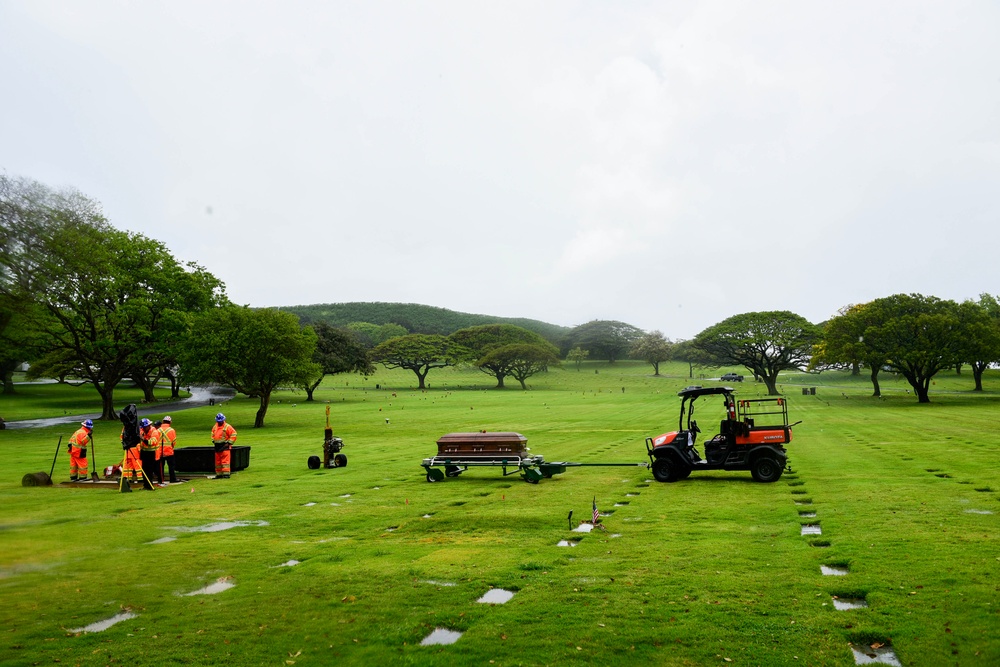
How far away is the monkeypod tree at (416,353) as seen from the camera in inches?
4210

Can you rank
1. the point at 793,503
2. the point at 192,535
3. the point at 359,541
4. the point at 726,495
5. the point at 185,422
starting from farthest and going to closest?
the point at 185,422
the point at 726,495
the point at 793,503
the point at 192,535
the point at 359,541

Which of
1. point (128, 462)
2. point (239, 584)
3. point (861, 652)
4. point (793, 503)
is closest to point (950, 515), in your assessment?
point (793, 503)

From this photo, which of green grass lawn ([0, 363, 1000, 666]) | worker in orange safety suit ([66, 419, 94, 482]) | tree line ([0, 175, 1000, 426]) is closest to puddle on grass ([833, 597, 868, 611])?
green grass lawn ([0, 363, 1000, 666])

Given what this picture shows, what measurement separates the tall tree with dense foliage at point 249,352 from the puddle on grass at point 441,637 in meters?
39.1

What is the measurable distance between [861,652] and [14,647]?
8.72 metres

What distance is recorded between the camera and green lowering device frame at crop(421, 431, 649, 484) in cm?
2005

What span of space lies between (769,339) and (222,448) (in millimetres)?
71015

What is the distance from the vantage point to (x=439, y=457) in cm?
2080

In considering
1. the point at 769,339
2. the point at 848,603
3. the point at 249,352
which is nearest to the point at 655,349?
the point at 769,339

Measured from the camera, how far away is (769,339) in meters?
80.7

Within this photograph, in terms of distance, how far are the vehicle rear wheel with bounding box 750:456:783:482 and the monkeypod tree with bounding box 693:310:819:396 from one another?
64960mm

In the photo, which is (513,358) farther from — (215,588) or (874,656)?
(874,656)

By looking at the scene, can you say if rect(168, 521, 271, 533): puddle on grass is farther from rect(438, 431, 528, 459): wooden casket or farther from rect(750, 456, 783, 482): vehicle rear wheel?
rect(750, 456, 783, 482): vehicle rear wheel

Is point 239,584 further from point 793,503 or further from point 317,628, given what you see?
point 793,503
